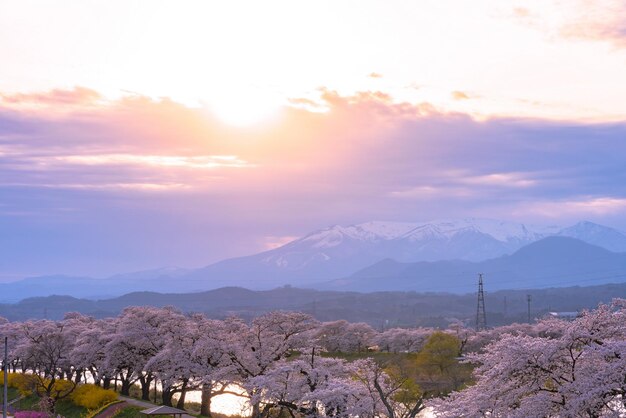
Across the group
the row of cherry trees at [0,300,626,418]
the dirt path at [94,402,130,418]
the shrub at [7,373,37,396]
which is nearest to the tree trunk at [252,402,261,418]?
the row of cherry trees at [0,300,626,418]

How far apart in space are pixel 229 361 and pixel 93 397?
53.2 feet

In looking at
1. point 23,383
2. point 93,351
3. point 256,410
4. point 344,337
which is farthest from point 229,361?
point 344,337

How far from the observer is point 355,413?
49594mm

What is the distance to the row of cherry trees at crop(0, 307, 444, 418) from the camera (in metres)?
53.5

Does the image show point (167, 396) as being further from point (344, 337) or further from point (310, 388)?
point (344, 337)

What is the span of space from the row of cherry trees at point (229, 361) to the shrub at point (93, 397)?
9.51 feet

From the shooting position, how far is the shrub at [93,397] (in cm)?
7406

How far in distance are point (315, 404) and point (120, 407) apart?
24.7 metres

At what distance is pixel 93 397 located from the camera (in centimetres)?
7506

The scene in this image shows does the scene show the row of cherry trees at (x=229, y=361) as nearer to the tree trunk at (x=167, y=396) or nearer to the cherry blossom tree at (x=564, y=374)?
the tree trunk at (x=167, y=396)

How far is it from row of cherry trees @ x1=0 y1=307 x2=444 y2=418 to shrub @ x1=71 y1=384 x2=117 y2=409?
114 inches

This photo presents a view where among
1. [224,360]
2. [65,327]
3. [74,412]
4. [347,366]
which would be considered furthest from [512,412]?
[65,327]

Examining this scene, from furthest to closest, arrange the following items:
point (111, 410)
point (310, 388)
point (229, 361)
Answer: point (229, 361), point (111, 410), point (310, 388)

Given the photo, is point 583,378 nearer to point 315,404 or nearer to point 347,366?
point 315,404
